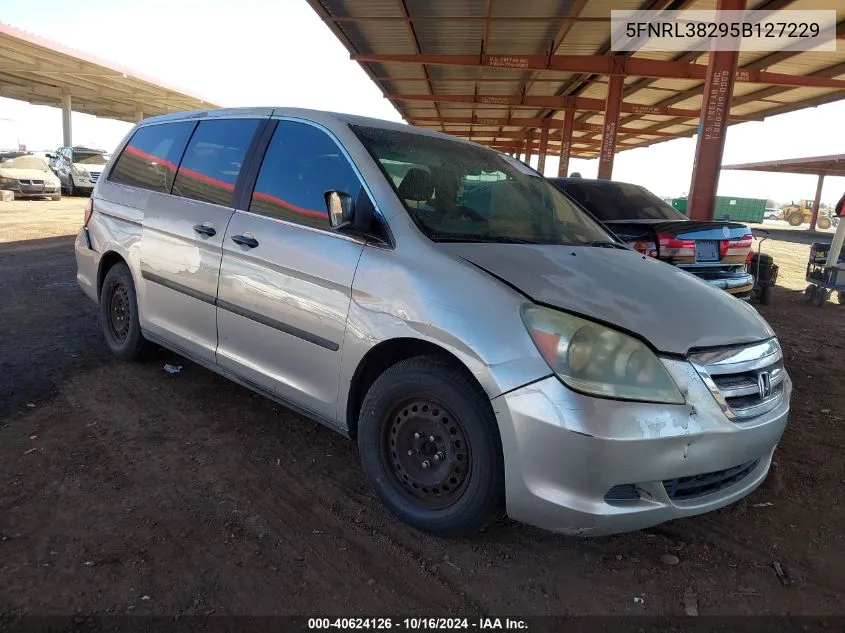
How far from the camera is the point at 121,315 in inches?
165

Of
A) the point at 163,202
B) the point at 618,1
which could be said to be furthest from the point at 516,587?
the point at 618,1

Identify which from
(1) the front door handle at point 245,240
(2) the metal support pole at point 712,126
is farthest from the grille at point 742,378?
(2) the metal support pole at point 712,126

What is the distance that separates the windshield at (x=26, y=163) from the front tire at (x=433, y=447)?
71.9 ft

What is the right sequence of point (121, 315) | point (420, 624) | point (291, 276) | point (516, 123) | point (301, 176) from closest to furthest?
point (420, 624)
point (291, 276)
point (301, 176)
point (121, 315)
point (516, 123)

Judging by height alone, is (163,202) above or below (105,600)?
above

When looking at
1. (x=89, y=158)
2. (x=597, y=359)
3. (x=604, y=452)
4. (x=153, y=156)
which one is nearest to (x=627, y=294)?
(x=597, y=359)

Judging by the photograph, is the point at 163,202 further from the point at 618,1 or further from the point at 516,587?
the point at 618,1

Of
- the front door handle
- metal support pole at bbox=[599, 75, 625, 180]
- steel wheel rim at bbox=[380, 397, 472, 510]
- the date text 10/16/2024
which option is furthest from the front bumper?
metal support pole at bbox=[599, 75, 625, 180]

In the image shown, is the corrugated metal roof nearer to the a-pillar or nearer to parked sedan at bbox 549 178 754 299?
parked sedan at bbox 549 178 754 299

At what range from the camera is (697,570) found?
2.26 metres

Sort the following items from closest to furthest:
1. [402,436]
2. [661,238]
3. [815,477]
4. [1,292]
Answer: [402,436] < [815,477] < [661,238] < [1,292]

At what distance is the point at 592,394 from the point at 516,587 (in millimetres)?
800

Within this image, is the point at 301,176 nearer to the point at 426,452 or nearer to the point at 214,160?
the point at 214,160

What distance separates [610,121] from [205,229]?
1569 cm
